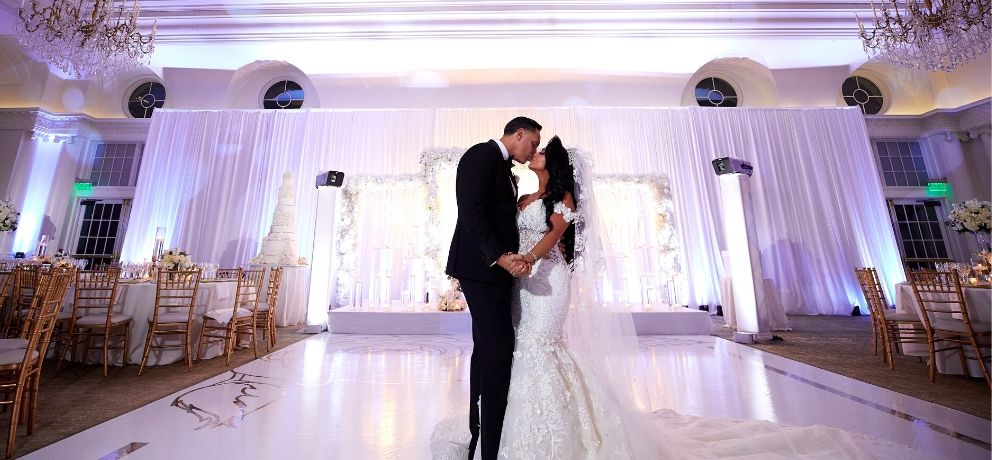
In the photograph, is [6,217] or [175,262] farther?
[6,217]

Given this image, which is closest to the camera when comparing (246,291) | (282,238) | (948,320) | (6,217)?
(948,320)

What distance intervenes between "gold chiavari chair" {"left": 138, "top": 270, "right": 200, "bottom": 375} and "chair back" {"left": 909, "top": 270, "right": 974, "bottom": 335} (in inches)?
259

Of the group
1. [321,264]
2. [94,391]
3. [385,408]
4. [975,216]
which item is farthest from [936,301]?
[321,264]

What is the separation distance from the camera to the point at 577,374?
5.45 feet

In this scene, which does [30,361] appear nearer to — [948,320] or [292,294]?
[292,294]

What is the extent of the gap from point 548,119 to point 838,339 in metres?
7.21

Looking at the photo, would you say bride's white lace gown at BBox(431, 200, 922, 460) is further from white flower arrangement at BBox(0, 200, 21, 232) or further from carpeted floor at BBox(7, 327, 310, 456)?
white flower arrangement at BBox(0, 200, 21, 232)

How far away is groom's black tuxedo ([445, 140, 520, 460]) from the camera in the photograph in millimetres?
1513

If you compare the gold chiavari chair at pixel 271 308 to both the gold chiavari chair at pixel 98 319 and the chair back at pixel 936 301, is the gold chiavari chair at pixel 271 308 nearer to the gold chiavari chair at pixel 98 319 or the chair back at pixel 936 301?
the gold chiavari chair at pixel 98 319

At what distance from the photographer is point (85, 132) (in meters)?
10.2

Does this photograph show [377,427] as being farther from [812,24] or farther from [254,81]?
[812,24]

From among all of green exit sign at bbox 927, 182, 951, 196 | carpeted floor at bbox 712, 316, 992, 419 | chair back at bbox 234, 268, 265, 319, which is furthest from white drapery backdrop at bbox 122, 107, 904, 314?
chair back at bbox 234, 268, 265, 319

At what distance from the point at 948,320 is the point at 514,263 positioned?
4.33 metres

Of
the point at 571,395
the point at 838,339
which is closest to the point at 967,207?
the point at 838,339
